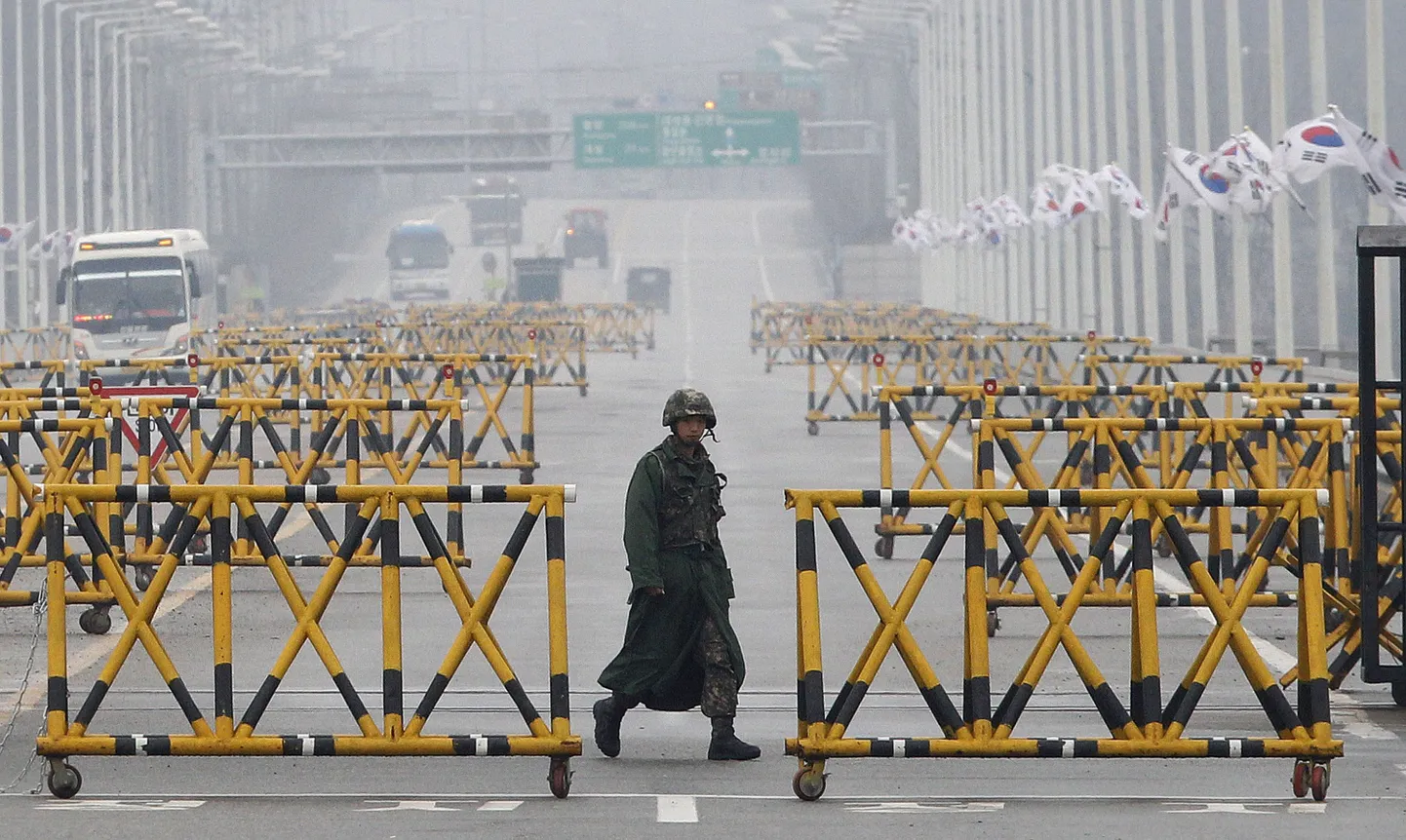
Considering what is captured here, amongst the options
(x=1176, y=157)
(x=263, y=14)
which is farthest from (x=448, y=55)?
(x=1176, y=157)

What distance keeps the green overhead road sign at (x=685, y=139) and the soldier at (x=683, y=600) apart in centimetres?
8663

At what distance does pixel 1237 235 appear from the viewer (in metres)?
40.5

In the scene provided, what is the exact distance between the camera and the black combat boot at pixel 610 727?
10055 mm

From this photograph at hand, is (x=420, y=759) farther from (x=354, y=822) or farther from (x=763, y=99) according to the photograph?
(x=763, y=99)

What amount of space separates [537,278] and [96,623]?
76307mm

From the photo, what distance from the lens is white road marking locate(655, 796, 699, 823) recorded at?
8727mm

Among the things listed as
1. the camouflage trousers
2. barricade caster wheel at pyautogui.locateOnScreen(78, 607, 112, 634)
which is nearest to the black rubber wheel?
the camouflage trousers

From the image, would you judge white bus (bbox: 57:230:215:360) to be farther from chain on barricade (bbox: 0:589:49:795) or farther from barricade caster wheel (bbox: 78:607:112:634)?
chain on barricade (bbox: 0:589:49:795)

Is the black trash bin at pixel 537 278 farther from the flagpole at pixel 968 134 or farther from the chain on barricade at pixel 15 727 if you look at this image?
the chain on barricade at pixel 15 727

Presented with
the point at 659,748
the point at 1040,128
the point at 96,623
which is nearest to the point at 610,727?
the point at 659,748

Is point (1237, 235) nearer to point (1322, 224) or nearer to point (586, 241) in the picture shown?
point (1322, 224)

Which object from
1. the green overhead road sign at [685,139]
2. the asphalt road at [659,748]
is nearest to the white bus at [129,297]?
the asphalt road at [659,748]

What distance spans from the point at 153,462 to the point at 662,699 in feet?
28.4

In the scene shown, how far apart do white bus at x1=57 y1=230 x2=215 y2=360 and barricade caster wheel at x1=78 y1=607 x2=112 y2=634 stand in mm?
34315
